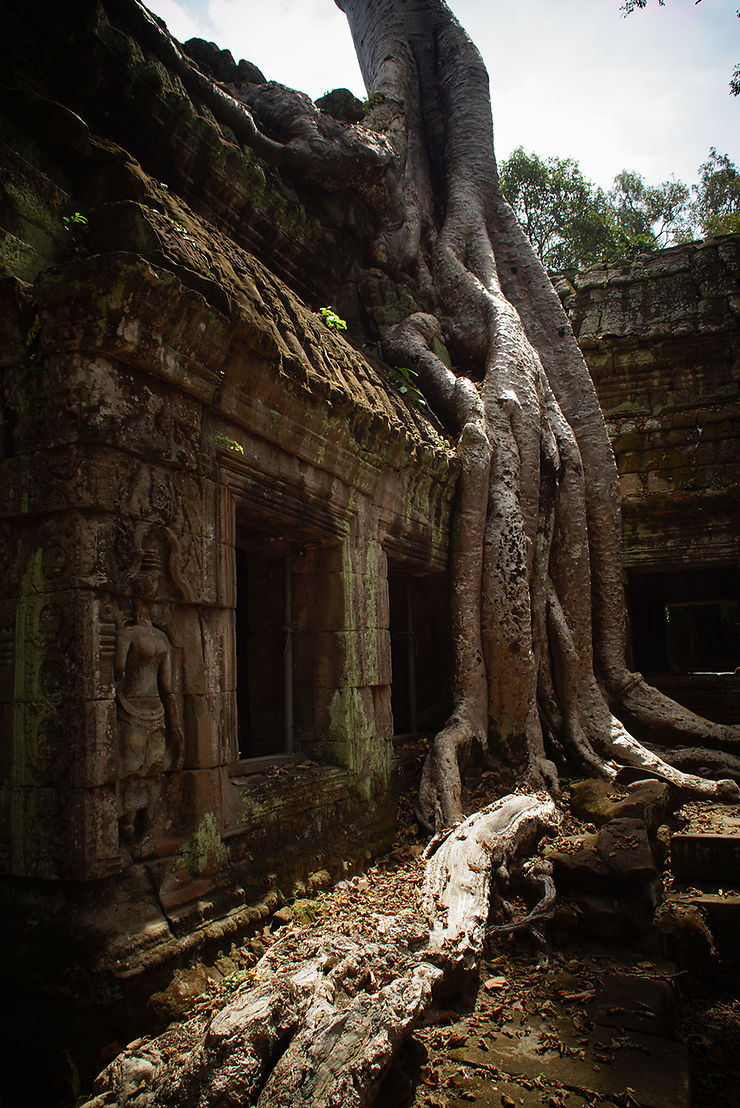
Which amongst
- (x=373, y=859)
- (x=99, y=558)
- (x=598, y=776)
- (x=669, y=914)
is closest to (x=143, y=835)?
(x=99, y=558)

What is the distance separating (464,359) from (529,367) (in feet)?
2.37

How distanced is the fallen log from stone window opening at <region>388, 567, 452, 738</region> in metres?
2.76

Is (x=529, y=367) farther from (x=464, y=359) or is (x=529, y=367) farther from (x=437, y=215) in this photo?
(x=437, y=215)

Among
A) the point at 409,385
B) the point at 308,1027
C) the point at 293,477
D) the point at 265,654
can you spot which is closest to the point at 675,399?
the point at 409,385

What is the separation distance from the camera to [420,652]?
627 centimetres

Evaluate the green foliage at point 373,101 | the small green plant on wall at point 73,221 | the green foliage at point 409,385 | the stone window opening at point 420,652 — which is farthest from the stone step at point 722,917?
the green foliage at point 373,101

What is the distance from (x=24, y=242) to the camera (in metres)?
2.89

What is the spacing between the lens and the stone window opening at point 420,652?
577 cm

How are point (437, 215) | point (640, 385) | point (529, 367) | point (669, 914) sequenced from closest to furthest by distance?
point (669, 914), point (529, 367), point (437, 215), point (640, 385)

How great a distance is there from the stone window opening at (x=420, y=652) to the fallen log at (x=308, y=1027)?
109 inches

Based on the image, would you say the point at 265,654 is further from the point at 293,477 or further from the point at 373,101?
the point at 373,101

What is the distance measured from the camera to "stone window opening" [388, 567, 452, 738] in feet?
18.9

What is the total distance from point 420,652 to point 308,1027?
4.24 meters

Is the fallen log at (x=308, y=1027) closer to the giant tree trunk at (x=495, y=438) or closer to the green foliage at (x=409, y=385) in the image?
the giant tree trunk at (x=495, y=438)
